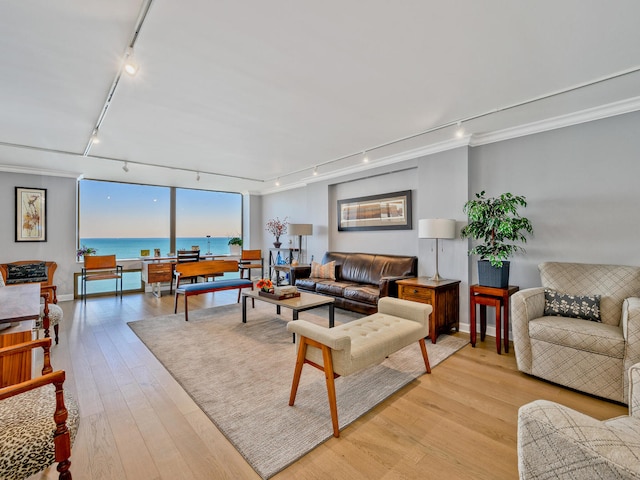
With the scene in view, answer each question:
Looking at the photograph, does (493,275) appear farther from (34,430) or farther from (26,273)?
(26,273)

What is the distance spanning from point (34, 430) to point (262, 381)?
1.56 meters

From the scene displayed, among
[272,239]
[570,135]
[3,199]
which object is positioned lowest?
[272,239]

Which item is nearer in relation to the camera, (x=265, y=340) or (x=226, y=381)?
(x=226, y=381)

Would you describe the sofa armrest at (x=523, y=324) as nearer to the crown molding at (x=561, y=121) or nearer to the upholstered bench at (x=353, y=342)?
the upholstered bench at (x=353, y=342)

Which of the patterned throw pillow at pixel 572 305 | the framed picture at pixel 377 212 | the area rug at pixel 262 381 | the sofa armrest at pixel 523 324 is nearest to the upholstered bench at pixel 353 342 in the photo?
the area rug at pixel 262 381

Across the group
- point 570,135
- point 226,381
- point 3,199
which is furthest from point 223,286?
point 570,135

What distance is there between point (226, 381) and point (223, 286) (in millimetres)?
2333

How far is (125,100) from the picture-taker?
9.09ft

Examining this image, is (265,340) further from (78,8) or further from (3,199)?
(3,199)

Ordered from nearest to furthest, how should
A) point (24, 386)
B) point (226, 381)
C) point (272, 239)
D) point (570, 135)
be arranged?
point (24, 386) → point (226, 381) → point (570, 135) → point (272, 239)

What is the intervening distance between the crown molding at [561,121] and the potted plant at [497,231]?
2.55ft

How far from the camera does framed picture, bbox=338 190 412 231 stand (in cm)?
477

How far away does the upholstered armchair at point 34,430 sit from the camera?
114 centimetres

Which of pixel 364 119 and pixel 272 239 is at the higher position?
pixel 364 119
